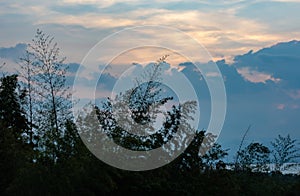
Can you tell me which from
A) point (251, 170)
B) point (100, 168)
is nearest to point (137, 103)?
point (100, 168)

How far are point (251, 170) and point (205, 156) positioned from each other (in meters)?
3.03

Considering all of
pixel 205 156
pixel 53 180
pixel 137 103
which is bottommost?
pixel 53 180

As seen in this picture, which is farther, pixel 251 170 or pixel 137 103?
pixel 251 170

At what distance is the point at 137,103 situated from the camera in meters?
22.9

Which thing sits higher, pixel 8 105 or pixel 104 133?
pixel 8 105

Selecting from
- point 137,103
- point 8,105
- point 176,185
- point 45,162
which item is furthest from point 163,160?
point 8,105

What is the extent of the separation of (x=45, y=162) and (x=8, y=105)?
27.5 ft

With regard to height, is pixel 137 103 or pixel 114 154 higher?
pixel 137 103

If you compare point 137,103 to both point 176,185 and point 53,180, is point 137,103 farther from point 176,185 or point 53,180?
point 53,180

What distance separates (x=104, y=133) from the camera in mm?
21344

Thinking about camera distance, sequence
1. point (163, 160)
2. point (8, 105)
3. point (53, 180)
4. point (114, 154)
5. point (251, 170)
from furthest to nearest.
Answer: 1. point (8, 105)
2. point (251, 170)
3. point (163, 160)
4. point (114, 154)
5. point (53, 180)

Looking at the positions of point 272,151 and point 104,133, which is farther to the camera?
point 272,151

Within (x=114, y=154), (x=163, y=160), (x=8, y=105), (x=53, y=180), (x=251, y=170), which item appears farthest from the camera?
(x=8, y=105)

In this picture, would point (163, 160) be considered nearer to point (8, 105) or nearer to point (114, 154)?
point (114, 154)
